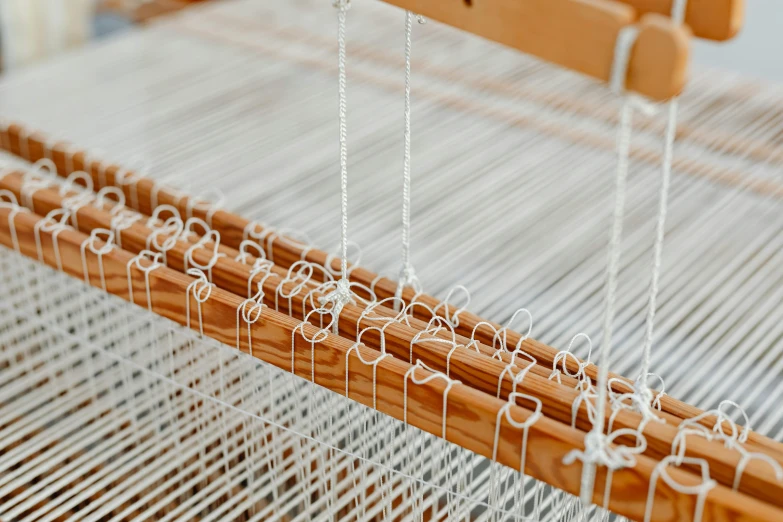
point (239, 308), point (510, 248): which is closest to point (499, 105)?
point (510, 248)

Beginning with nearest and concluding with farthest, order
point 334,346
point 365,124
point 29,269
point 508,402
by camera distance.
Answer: point 508,402 < point 334,346 < point 29,269 < point 365,124

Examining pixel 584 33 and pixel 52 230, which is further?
pixel 52 230

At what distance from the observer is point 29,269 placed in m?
1.65

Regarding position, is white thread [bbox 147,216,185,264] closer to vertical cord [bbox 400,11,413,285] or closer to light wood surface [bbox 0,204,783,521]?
light wood surface [bbox 0,204,783,521]

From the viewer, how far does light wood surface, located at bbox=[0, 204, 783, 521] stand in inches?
33.5

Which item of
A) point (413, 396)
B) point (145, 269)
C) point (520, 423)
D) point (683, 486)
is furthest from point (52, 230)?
point (683, 486)

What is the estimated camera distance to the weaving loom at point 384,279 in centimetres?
93

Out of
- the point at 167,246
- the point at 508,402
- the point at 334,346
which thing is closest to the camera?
the point at 508,402

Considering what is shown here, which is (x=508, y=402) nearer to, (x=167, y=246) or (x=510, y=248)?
(x=167, y=246)

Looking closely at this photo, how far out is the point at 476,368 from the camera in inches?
39.4

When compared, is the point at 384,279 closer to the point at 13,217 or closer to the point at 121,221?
the point at 121,221

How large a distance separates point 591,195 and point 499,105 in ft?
1.44

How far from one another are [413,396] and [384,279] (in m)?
0.26

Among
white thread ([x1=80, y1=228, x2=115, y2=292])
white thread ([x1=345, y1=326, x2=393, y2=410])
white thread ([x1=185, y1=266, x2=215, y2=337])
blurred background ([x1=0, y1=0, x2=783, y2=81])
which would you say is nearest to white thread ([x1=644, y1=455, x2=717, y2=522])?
white thread ([x1=345, y1=326, x2=393, y2=410])
